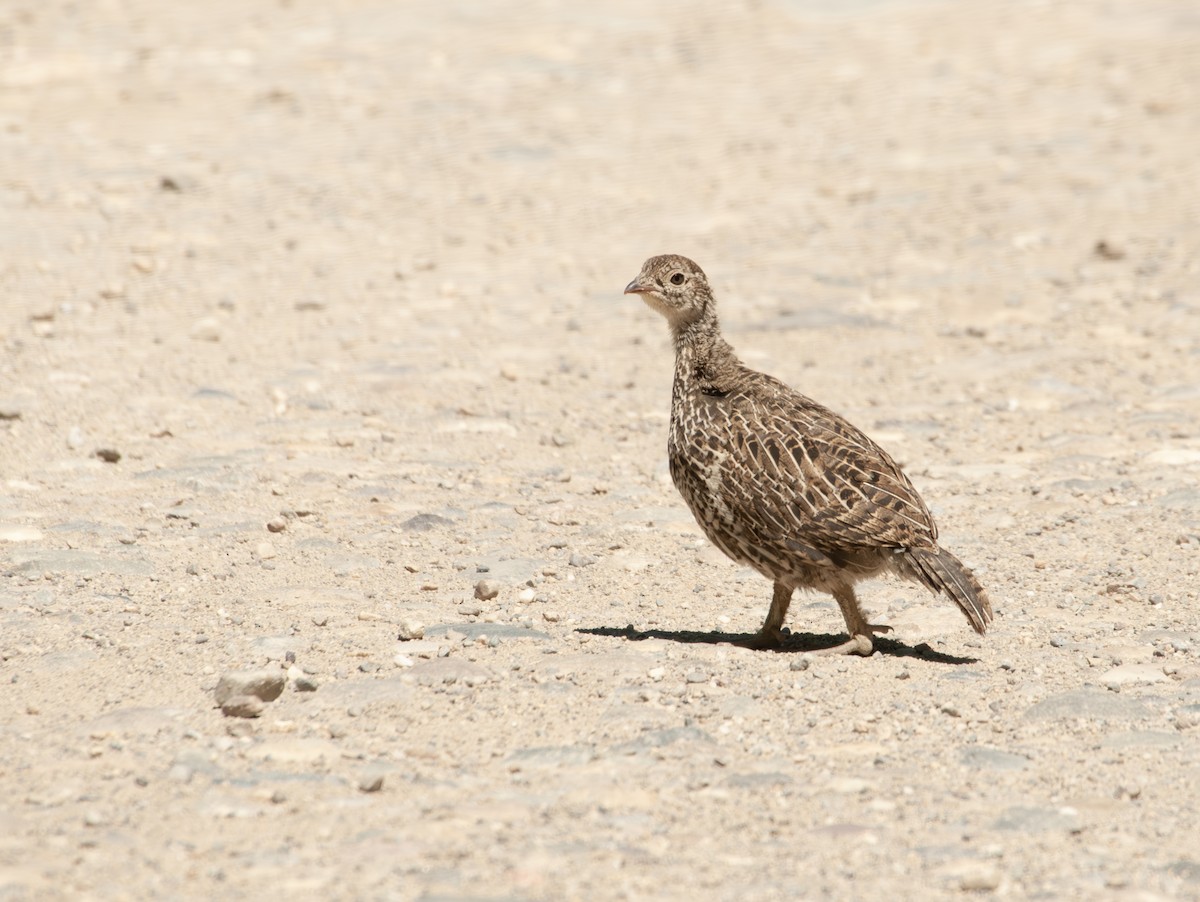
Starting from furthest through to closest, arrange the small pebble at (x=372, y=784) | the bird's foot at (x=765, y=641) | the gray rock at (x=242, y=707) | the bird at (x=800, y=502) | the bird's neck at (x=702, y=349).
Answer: the bird's neck at (x=702, y=349) → the bird's foot at (x=765, y=641) → the bird at (x=800, y=502) → the gray rock at (x=242, y=707) → the small pebble at (x=372, y=784)

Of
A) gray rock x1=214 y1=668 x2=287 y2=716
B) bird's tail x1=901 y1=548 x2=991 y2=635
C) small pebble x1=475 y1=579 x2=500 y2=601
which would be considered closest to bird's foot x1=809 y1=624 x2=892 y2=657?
bird's tail x1=901 y1=548 x2=991 y2=635

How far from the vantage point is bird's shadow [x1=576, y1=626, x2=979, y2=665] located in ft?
23.5

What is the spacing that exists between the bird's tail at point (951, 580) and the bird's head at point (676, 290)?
1.77 m

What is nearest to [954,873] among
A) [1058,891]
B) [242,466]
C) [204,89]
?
[1058,891]

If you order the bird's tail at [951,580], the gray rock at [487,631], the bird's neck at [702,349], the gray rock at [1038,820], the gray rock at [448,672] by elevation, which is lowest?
the gray rock at [487,631]

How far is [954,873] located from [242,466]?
562 centimetres

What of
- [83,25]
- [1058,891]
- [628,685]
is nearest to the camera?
[1058,891]

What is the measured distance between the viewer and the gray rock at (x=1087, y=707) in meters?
6.36

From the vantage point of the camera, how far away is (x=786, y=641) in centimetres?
747

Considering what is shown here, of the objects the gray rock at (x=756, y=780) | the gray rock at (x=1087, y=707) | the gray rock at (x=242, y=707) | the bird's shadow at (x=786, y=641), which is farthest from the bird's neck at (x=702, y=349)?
the gray rock at (x=242, y=707)

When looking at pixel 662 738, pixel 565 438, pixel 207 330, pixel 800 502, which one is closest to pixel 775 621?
pixel 800 502

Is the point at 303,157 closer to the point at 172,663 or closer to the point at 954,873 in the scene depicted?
the point at 172,663

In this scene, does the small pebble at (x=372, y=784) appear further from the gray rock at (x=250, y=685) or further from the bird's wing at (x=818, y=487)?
the bird's wing at (x=818, y=487)

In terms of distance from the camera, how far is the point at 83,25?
59.1 ft
